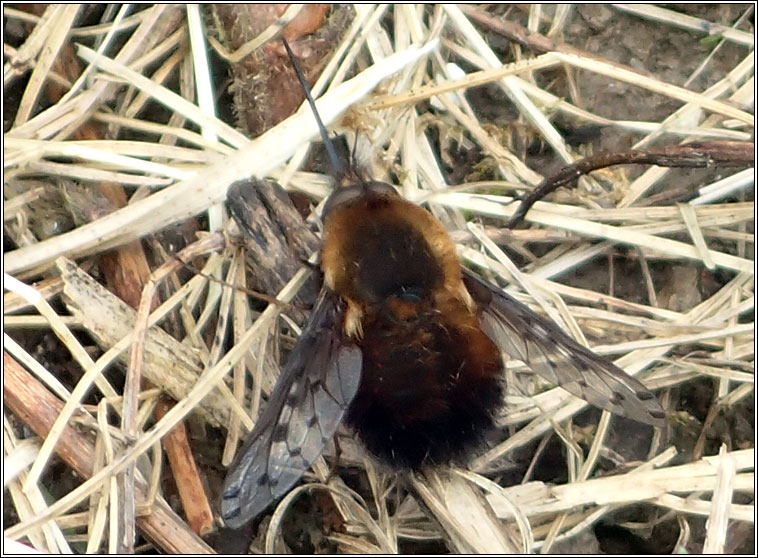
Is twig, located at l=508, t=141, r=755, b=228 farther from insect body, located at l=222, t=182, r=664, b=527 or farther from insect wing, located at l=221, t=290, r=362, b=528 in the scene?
insect wing, located at l=221, t=290, r=362, b=528

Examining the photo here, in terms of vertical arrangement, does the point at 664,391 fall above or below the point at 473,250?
below

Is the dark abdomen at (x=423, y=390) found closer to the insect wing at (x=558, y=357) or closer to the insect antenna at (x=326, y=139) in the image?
the insect wing at (x=558, y=357)

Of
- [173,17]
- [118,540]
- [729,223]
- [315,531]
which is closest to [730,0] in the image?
[729,223]

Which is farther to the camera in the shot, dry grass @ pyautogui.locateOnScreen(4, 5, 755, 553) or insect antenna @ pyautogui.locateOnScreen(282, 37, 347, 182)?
insect antenna @ pyautogui.locateOnScreen(282, 37, 347, 182)

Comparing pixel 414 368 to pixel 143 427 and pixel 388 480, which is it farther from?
pixel 143 427

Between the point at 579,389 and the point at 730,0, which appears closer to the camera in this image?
the point at 579,389

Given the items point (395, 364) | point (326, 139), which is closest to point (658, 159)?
point (326, 139)

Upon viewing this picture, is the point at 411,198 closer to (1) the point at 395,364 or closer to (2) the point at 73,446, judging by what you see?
(1) the point at 395,364

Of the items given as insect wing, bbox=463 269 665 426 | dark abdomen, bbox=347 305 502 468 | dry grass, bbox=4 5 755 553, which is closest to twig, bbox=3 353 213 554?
dry grass, bbox=4 5 755 553
